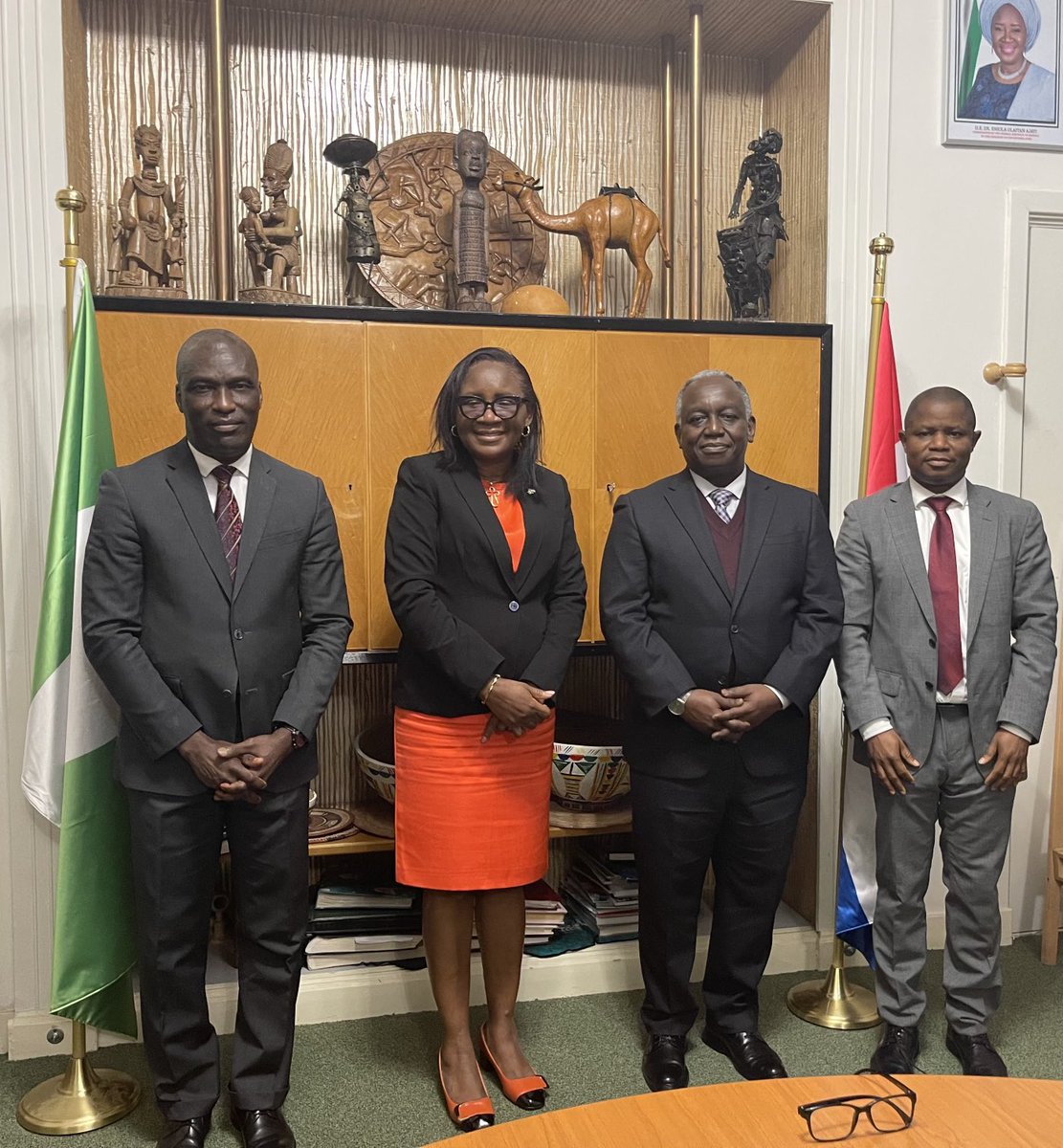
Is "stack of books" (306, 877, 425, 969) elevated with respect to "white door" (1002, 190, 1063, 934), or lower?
lower

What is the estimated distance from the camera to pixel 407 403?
2922 mm

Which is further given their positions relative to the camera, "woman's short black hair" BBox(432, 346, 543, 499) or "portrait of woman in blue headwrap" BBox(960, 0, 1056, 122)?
"portrait of woman in blue headwrap" BBox(960, 0, 1056, 122)

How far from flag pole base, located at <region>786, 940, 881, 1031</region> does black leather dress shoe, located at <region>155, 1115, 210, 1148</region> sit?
155 centimetres

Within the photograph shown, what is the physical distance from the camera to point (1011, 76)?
3312 mm

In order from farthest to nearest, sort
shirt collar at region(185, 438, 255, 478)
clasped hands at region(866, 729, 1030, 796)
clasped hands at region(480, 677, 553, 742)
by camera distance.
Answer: clasped hands at region(866, 729, 1030, 796) < clasped hands at region(480, 677, 553, 742) < shirt collar at region(185, 438, 255, 478)

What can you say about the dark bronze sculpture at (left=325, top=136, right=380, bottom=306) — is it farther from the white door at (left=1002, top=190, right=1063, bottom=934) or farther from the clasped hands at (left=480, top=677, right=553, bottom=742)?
the white door at (left=1002, top=190, right=1063, bottom=934)

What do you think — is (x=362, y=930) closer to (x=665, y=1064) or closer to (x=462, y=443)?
→ (x=665, y=1064)

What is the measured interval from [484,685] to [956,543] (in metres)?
1.18

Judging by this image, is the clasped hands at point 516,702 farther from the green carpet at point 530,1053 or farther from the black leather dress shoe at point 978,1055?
the black leather dress shoe at point 978,1055

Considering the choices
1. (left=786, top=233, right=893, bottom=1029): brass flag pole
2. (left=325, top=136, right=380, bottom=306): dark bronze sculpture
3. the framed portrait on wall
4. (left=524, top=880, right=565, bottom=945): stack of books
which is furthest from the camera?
the framed portrait on wall

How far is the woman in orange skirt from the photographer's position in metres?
2.47

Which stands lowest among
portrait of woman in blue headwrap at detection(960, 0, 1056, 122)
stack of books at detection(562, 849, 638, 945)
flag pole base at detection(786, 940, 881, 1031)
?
flag pole base at detection(786, 940, 881, 1031)

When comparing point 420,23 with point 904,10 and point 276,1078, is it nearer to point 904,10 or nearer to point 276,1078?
point 904,10

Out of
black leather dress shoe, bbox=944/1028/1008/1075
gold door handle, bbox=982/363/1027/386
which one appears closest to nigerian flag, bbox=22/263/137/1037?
black leather dress shoe, bbox=944/1028/1008/1075
